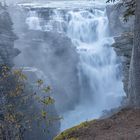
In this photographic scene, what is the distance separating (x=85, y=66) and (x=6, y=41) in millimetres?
11902

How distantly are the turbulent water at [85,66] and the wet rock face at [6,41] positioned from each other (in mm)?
4078

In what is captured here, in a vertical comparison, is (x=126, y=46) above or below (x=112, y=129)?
below

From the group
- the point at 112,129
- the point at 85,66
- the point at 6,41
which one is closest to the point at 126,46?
the point at 112,129

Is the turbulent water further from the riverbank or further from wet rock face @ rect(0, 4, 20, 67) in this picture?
the riverbank

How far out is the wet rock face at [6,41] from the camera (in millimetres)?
32013

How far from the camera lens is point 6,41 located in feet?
109

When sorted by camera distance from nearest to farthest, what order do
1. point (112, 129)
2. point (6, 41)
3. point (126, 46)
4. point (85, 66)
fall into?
point (112, 129) → point (126, 46) → point (6, 41) → point (85, 66)

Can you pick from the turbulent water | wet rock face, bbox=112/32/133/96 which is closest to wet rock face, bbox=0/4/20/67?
the turbulent water

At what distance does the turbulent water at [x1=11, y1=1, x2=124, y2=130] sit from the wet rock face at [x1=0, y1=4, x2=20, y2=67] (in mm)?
4078

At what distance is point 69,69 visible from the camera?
42500 millimetres

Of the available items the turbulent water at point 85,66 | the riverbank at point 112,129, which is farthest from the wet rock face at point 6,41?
the riverbank at point 112,129

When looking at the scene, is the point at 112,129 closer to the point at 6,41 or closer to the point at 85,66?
the point at 6,41

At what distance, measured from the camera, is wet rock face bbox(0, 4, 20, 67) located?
3201 cm

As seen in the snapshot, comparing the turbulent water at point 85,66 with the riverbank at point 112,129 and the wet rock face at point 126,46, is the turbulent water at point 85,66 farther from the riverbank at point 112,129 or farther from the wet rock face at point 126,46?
the riverbank at point 112,129
